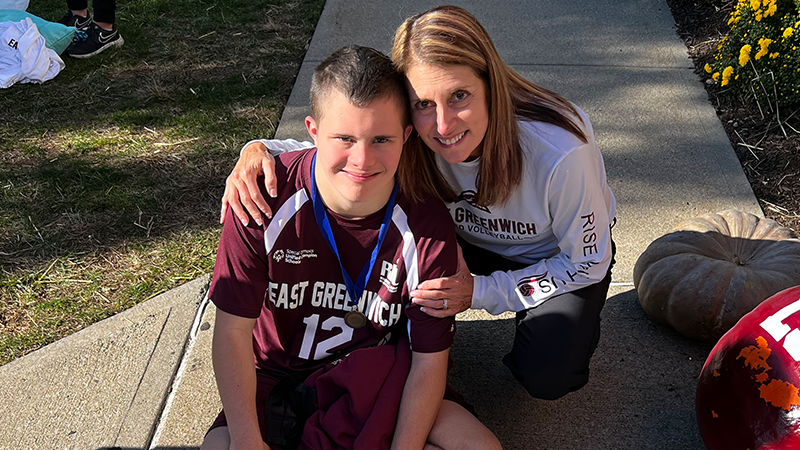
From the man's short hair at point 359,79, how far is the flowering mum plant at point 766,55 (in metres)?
2.84

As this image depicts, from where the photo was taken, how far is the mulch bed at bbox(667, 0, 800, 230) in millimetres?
3645

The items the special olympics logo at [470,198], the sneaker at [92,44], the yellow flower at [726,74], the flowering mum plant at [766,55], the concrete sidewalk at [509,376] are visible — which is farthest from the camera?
the sneaker at [92,44]

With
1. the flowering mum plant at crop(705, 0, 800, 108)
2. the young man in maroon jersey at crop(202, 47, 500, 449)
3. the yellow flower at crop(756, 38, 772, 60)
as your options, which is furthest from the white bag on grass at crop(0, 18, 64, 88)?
the yellow flower at crop(756, 38, 772, 60)

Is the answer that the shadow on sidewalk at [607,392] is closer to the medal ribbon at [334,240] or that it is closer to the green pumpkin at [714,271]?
the green pumpkin at [714,271]

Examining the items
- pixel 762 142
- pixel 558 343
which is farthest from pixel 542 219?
pixel 762 142

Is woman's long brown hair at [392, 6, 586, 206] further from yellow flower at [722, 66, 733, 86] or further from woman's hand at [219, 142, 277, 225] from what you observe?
yellow flower at [722, 66, 733, 86]

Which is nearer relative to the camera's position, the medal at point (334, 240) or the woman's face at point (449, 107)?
the woman's face at point (449, 107)

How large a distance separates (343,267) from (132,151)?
2453mm

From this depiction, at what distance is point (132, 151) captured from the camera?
Result: 4.22 metres

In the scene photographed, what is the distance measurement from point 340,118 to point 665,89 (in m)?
3.14

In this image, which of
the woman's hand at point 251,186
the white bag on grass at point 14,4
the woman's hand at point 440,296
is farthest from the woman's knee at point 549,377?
the white bag on grass at point 14,4

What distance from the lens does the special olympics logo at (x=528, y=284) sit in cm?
252

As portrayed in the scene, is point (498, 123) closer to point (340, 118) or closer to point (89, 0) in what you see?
point (340, 118)

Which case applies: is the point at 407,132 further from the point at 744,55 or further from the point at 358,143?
the point at 744,55
